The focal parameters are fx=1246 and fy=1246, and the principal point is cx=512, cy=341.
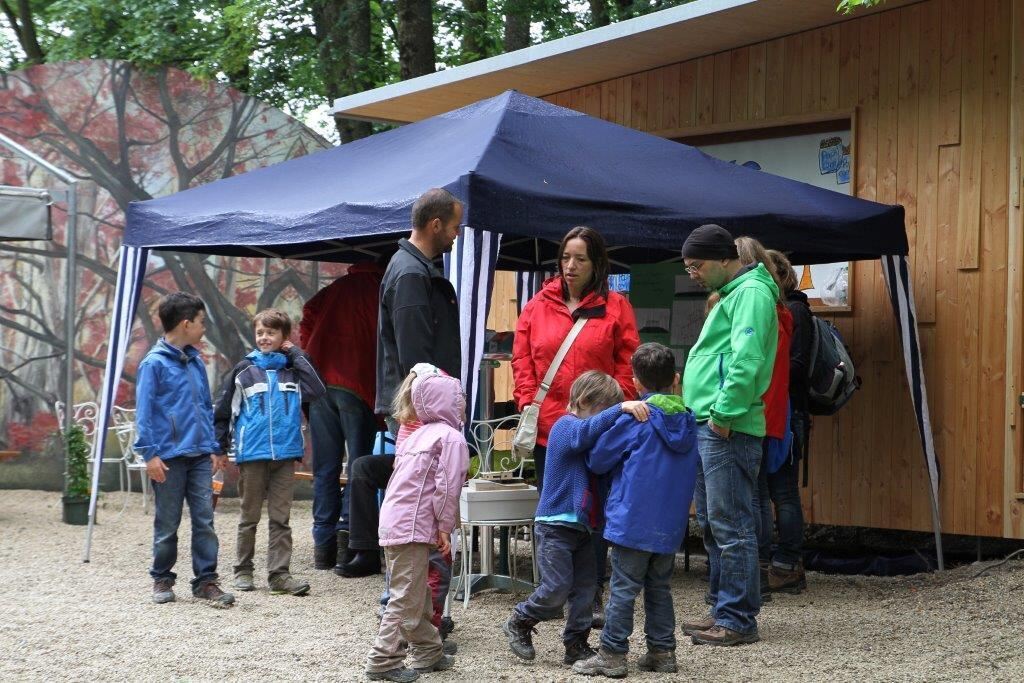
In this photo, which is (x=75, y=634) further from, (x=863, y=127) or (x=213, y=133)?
(x=213, y=133)

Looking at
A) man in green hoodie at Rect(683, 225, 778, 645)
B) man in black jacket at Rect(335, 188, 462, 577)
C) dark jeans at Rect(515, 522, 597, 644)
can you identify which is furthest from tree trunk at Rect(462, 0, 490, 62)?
dark jeans at Rect(515, 522, 597, 644)

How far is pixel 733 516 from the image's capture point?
17.5 ft

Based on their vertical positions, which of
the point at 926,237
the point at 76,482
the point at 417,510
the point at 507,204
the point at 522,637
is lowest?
the point at 522,637

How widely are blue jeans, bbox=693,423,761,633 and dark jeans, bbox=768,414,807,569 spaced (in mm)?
1667

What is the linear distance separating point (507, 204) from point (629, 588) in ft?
6.79

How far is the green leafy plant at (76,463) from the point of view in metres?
9.70

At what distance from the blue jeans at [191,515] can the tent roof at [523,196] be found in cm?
126

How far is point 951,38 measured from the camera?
8039 millimetres

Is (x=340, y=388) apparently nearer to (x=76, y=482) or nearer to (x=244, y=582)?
(x=244, y=582)

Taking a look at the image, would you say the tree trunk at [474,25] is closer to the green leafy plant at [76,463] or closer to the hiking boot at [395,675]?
the green leafy plant at [76,463]

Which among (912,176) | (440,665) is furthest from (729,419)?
(912,176)

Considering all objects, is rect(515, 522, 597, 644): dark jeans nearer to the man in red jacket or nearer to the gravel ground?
the gravel ground

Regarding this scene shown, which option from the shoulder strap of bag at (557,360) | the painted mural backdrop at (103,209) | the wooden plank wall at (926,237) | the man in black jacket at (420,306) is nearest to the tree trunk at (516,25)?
the painted mural backdrop at (103,209)

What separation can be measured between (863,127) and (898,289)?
1460mm
